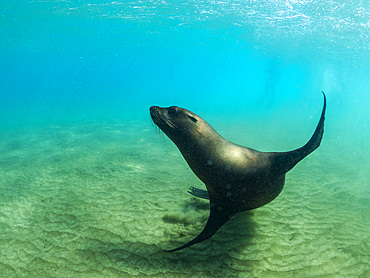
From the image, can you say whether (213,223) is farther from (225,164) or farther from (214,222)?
(225,164)

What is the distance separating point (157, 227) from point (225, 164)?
1799mm

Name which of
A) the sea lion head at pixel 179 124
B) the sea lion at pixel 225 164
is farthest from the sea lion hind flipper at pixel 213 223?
the sea lion head at pixel 179 124

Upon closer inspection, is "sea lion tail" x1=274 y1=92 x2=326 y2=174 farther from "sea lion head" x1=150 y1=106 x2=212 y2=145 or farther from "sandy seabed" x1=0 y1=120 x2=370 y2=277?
"sandy seabed" x1=0 y1=120 x2=370 y2=277

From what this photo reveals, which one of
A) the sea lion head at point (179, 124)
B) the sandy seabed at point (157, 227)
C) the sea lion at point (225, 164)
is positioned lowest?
the sandy seabed at point (157, 227)

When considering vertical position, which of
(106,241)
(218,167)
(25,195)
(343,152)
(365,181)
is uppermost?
(218,167)

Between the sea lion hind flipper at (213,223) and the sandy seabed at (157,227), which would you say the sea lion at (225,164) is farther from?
the sandy seabed at (157,227)

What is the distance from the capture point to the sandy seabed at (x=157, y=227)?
3.04 meters

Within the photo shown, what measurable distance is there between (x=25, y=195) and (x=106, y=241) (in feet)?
9.43

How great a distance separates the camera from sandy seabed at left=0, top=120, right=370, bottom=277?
3.04 meters

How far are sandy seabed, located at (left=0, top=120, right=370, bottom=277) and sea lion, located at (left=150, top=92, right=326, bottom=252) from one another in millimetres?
764

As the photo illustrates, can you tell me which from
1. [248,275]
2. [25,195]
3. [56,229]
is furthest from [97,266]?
[25,195]

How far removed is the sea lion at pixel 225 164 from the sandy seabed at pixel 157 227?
76 centimetres

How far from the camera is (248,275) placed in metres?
2.88

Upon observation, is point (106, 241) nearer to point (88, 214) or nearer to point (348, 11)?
point (88, 214)
